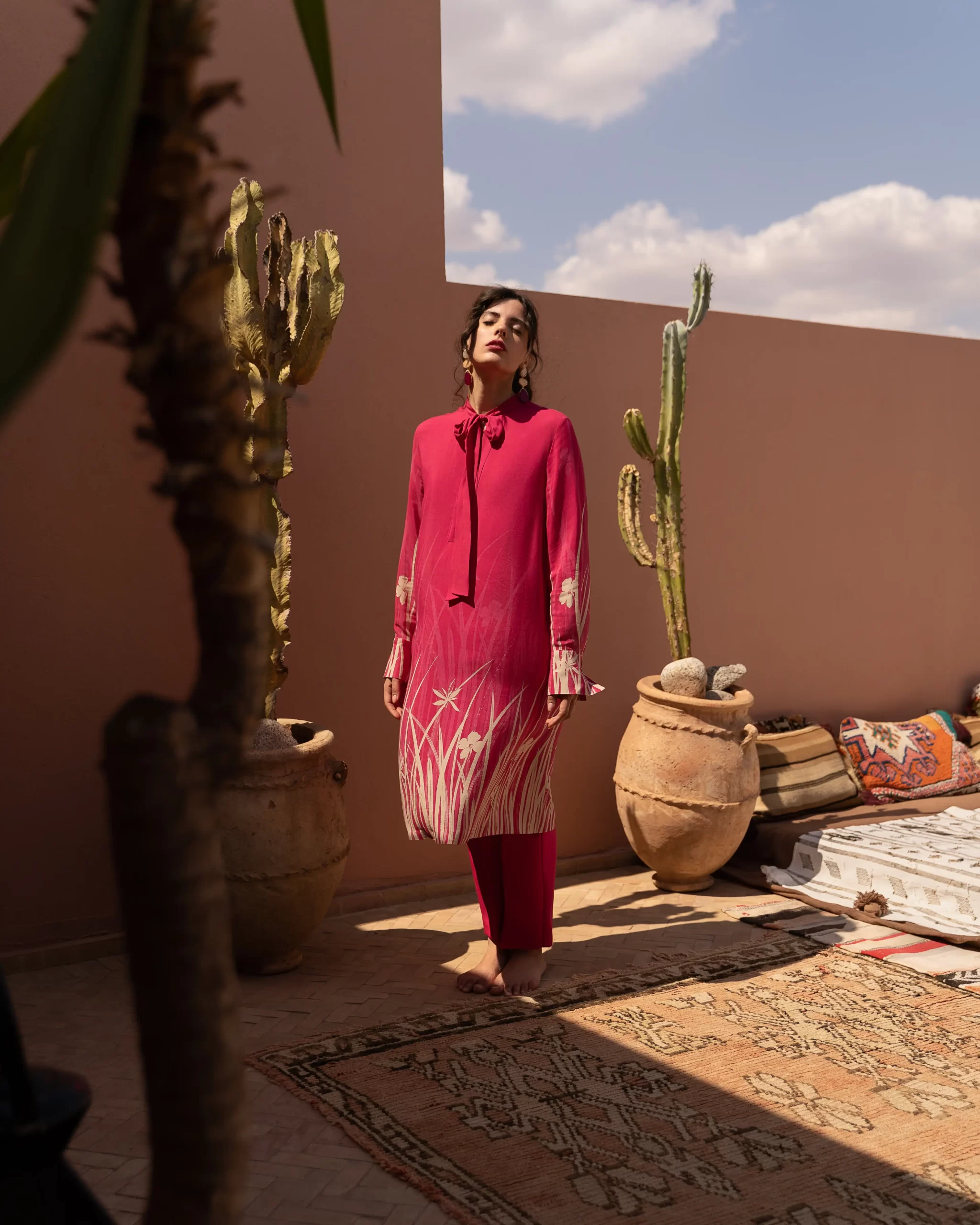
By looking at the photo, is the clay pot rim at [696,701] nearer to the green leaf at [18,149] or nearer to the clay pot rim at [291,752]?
the clay pot rim at [291,752]

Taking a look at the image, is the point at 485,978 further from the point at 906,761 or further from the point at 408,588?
the point at 906,761

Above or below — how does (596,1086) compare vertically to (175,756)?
below

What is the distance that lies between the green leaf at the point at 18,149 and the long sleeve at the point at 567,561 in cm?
220

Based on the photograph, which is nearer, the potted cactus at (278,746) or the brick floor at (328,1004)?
the brick floor at (328,1004)

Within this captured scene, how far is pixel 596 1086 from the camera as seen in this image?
2570 millimetres

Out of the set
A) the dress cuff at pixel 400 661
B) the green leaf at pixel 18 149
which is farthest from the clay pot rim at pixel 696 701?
the green leaf at pixel 18 149

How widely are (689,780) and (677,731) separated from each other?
0.18m

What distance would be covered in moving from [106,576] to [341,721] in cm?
97

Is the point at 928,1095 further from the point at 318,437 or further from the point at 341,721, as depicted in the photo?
the point at 318,437

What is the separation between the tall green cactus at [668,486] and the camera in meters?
4.32

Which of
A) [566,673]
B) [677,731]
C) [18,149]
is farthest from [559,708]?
[18,149]

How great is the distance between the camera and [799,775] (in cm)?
474

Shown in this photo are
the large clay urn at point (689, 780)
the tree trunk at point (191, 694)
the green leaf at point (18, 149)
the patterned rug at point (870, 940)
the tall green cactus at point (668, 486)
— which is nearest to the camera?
the tree trunk at point (191, 694)

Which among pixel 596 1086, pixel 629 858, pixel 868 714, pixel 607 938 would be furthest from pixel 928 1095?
pixel 868 714
